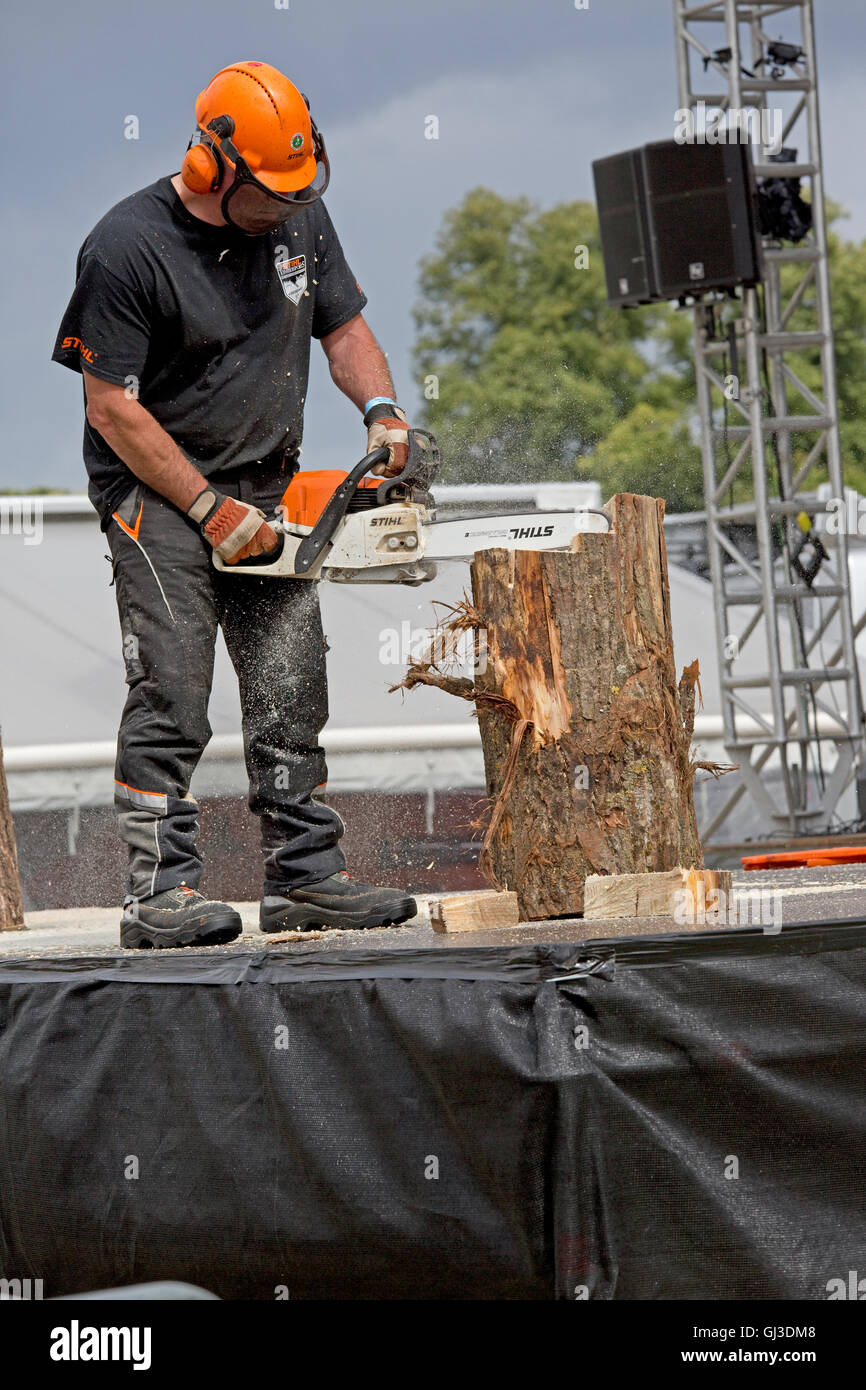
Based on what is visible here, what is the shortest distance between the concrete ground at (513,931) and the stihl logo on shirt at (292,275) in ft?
4.67

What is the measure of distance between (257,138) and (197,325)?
40 cm

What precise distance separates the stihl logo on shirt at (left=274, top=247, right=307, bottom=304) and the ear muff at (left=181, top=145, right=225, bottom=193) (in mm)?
257

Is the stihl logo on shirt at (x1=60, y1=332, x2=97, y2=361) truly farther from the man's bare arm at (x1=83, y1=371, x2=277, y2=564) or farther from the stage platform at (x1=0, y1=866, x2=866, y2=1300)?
the stage platform at (x1=0, y1=866, x2=866, y2=1300)

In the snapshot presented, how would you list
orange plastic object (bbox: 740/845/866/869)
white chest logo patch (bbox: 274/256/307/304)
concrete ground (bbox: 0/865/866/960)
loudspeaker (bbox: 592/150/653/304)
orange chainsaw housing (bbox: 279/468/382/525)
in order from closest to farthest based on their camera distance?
1. concrete ground (bbox: 0/865/866/960)
2. orange chainsaw housing (bbox: 279/468/382/525)
3. white chest logo patch (bbox: 274/256/307/304)
4. orange plastic object (bbox: 740/845/866/869)
5. loudspeaker (bbox: 592/150/653/304)

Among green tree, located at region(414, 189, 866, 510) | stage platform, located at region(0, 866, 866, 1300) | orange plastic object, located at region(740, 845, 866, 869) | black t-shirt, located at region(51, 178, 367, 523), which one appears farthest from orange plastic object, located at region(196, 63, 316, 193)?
green tree, located at region(414, 189, 866, 510)

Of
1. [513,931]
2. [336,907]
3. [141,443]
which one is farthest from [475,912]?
[141,443]

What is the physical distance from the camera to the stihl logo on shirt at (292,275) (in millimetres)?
3090

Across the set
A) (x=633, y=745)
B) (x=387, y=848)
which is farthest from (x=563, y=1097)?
(x=387, y=848)

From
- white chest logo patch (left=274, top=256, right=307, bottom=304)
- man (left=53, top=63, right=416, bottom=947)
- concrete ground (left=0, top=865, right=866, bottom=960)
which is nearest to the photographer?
concrete ground (left=0, top=865, right=866, bottom=960)

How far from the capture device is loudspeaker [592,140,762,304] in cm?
746

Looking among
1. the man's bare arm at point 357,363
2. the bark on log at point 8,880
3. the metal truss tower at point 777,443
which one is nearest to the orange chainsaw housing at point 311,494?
the man's bare arm at point 357,363

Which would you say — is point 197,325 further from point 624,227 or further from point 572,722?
point 624,227
